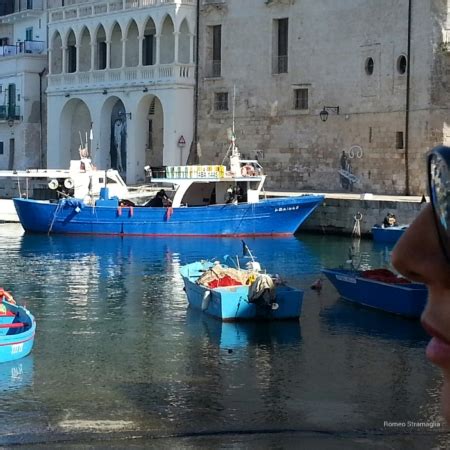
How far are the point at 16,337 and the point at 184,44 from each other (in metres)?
30.2

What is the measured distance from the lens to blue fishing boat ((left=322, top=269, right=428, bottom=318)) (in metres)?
17.5

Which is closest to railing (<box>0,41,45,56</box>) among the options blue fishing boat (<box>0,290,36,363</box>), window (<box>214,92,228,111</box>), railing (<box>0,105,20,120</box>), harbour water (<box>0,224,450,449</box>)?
railing (<box>0,105,20,120</box>)

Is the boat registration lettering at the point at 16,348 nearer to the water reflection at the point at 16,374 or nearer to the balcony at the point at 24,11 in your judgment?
the water reflection at the point at 16,374

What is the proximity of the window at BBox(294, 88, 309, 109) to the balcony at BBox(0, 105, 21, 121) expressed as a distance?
607 inches

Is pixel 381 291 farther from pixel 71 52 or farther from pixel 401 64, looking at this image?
pixel 71 52

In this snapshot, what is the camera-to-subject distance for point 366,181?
118 ft

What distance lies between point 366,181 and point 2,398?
2560 centimetres

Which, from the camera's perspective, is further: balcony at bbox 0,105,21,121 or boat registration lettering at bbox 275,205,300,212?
balcony at bbox 0,105,21,121

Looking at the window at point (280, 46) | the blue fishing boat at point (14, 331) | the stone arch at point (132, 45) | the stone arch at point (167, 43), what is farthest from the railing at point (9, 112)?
the blue fishing boat at point (14, 331)

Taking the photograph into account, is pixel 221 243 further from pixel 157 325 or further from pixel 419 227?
pixel 419 227

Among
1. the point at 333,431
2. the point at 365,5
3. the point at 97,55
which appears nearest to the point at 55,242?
the point at 365,5

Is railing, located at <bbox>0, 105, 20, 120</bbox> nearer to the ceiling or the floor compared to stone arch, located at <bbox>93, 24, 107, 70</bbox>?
nearer to the floor

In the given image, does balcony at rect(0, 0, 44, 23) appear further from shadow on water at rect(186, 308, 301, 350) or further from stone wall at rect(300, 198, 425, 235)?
shadow on water at rect(186, 308, 301, 350)

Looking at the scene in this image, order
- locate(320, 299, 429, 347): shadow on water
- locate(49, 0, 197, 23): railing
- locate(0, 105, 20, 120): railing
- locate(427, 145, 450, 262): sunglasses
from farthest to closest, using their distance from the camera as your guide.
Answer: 1. locate(0, 105, 20, 120): railing
2. locate(49, 0, 197, 23): railing
3. locate(320, 299, 429, 347): shadow on water
4. locate(427, 145, 450, 262): sunglasses
